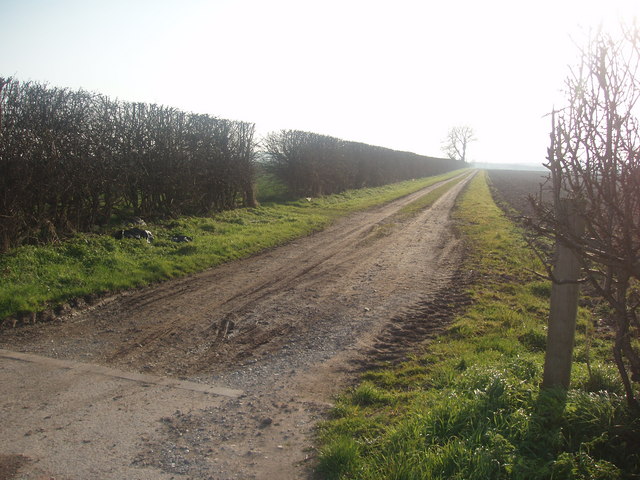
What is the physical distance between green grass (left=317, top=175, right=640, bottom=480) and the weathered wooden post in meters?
0.16

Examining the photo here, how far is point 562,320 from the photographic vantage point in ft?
12.0

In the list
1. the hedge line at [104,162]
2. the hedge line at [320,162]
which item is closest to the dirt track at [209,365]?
the hedge line at [104,162]

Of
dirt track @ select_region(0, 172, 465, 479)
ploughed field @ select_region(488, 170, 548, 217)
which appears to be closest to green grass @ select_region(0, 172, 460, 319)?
dirt track @ select_region(0, 172, 465, 479)

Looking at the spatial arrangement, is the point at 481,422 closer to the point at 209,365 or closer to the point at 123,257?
the point at 209,365

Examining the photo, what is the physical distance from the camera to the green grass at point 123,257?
691 centimetres

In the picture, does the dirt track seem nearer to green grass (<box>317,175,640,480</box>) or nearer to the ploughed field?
green grass (<box>317,175,640,480</box>)

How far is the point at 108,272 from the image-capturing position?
26.5 feet

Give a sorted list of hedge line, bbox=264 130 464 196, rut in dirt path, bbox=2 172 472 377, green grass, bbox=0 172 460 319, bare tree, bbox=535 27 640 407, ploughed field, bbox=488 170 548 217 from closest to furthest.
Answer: bare tree, bbox=535 27 640 407 → rut in dirt path, bbox=2 172 472 377 → green grass, bbox=0 172 460 319 → ploughed field, bbox=488 170 548 217 → hedge line, bbox=264 130 464 196

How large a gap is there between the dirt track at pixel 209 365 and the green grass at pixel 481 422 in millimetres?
351

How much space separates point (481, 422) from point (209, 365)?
9.28 ft

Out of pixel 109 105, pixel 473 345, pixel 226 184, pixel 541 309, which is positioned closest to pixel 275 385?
pixel 473 345

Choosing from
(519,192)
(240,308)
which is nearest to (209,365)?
(240,308)

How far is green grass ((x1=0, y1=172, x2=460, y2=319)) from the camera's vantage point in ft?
22.7

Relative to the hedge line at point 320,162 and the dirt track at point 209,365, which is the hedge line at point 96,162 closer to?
the dirt track at point 209,365
